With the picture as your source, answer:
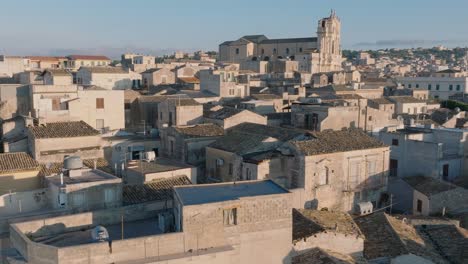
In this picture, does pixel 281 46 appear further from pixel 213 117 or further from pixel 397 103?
pixel 213 117

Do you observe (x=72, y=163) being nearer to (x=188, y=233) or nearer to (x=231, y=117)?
(x=188, y=233)

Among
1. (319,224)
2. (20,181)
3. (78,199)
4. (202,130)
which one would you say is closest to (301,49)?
(202,130)

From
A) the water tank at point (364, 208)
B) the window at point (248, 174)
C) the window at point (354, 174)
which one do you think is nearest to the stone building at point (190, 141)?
the window at point (248, 174)

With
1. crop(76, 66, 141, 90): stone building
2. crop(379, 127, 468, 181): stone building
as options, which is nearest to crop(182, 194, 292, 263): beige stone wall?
crop(379, 127, 468, 181): stone building

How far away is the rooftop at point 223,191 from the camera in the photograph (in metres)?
15.9

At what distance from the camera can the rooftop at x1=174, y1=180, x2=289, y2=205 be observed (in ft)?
52.1

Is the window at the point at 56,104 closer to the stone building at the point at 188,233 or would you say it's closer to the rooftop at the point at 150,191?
the rooftop at the point at 150,191

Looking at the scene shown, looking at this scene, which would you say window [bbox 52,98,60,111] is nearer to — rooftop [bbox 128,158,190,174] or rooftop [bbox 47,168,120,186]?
rooftop [bbox 128,158,190,174]

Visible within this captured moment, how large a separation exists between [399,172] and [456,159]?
12.6ft

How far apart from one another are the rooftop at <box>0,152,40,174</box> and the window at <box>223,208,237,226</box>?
39.5 feet

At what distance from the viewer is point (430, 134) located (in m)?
32.3

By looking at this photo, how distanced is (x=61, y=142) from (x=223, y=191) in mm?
13279

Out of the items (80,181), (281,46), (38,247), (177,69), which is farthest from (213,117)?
(281,46)

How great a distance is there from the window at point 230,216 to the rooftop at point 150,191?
17.4 feet
